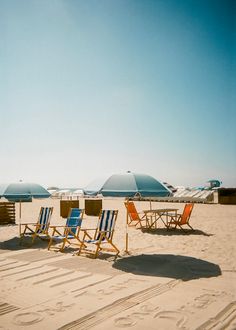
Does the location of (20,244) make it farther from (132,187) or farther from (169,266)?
(169,266)

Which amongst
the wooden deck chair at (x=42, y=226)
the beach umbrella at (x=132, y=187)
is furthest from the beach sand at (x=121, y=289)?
the beach umbrella at (x=132, y=187)

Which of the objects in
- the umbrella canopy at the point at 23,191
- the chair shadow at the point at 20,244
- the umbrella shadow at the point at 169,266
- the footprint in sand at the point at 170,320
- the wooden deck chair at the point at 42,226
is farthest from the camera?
the umbrella canopy at the point at 23,191

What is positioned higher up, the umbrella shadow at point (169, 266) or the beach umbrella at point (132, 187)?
the beach umbrella at point (132, 187)

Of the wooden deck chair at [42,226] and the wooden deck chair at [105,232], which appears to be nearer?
the wooden deck chair at [105,232]

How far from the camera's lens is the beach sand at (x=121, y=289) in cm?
327

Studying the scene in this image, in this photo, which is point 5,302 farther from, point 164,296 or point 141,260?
point 141,260

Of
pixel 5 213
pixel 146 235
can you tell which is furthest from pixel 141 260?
pixel 5 213

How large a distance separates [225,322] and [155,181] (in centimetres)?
347

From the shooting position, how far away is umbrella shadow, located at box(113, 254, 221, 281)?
508 cm

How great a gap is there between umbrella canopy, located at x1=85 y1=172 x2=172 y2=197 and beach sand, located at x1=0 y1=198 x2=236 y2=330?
139 centimetres

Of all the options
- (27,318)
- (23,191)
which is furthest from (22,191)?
(27,318)

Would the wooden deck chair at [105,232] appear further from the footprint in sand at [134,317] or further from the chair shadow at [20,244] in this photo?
the footprint in sand at [134,317]

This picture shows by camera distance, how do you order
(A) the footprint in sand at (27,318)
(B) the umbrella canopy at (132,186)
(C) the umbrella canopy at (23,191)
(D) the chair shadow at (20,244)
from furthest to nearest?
(C) the umbrella canopy at (23,191) → (D) the chair shadow at (20,244) → (B) the umbrella canopy at (132,186) → (A) the footprint in sand at (27,318)

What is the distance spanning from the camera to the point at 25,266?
5656 millimetres
